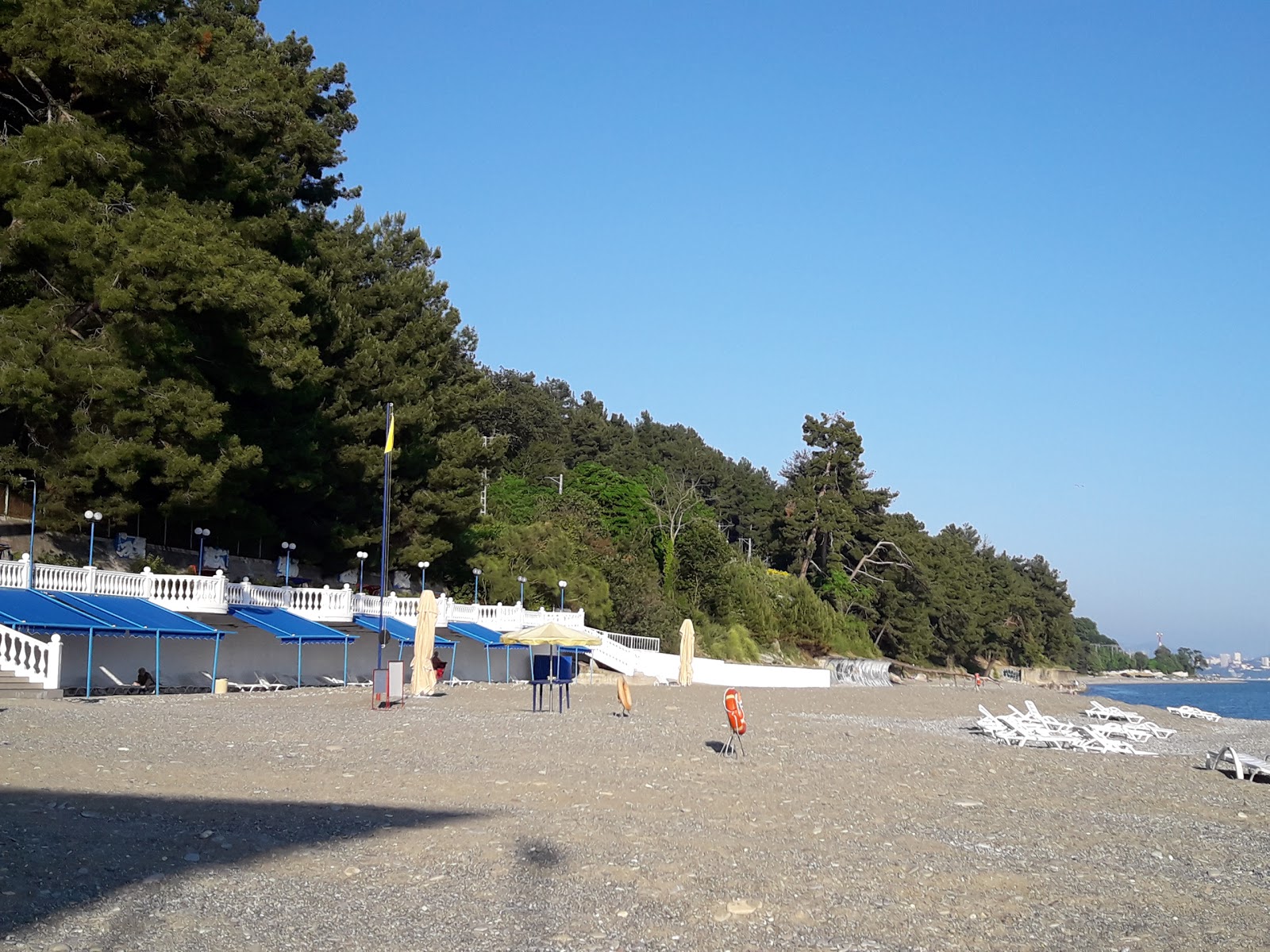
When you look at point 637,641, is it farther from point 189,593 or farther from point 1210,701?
point 1210,701

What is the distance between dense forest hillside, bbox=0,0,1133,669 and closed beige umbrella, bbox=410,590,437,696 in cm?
619

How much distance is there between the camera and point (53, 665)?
67.2 ft

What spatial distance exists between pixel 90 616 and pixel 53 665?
2247 millimetres

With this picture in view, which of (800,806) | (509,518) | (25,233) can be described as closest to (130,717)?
(800,806)

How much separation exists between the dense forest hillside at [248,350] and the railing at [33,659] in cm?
732

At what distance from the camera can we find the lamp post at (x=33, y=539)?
23797 millimetres

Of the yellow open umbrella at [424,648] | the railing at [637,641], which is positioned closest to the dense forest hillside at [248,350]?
the railing at [637,641]

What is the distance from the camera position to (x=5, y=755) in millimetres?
12047

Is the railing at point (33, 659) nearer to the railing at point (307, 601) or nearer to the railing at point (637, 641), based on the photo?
the railing at point (307, 601)

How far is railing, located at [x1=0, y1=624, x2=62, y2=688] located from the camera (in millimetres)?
20453

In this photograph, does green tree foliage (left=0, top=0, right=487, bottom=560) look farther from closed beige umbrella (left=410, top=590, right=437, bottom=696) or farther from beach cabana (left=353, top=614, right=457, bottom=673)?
closed beige umbrella (left=410, top=590, right=437, bottom=696)

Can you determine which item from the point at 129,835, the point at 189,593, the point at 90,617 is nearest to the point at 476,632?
the point at 189,593

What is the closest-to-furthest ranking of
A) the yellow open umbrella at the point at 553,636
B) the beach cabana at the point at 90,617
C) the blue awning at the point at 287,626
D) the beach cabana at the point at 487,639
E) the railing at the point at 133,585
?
1. the beach cabana at the point at 90,617
2. the railing at the point at 133,585
3. the yellow open umbrella at the point at 553,636
4. the blue awning at the point at 287,626
5. the beach cabana at the point at 487,639

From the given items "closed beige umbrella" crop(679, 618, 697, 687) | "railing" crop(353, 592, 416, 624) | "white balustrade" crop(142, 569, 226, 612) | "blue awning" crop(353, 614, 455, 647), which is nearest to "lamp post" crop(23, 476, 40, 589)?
"white balustrade" crop(142, 569, 226, 612)
